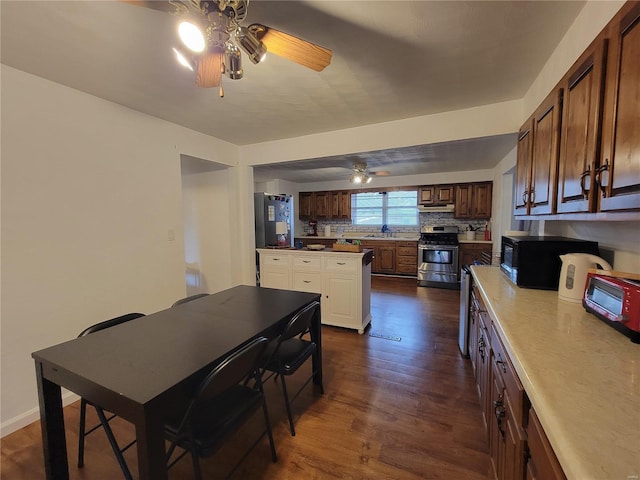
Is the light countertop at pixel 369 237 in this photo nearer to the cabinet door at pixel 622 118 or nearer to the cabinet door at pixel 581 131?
the cabinet door at pixel 581 131

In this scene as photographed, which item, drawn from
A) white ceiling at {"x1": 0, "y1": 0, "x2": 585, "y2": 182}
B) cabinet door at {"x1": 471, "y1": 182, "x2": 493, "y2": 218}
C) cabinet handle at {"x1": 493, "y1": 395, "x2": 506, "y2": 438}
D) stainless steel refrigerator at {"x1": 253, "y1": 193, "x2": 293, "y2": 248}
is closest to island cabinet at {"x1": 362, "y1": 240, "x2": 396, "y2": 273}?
cabinet door at {"x1": 471, "y1": 182, "x2": 493, "y2": 218}

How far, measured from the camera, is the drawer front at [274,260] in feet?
11.7

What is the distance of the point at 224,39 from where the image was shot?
1.21 metres

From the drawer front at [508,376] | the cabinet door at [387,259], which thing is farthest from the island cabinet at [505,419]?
the cabinet door at [387,259]

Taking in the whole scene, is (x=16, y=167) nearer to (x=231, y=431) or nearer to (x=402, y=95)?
(x=231, y=431)

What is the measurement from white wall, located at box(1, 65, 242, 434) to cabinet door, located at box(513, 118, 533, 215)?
10.4ft

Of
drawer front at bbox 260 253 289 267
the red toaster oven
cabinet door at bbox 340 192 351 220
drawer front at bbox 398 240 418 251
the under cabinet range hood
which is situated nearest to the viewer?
the red toaster oven

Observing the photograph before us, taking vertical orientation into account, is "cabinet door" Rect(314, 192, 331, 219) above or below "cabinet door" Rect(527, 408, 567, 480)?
above

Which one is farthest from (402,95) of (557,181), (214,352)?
(214,352)

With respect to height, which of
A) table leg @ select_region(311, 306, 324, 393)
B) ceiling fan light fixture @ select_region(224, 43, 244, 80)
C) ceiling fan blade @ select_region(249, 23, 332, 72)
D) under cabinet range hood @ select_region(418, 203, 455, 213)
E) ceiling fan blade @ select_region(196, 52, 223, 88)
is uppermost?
ceiling fan blade @ select_region(249, 23, 332, 72)

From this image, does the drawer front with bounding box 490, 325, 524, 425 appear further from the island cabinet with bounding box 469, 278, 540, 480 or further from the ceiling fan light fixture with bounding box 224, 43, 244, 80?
the ceiling fan light fixture with bounding box 224, 43, 244, 80

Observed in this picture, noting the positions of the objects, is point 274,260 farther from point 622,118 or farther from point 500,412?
point 622,118

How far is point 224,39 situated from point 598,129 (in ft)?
5.27

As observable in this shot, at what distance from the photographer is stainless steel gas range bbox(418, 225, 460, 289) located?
205 inches
